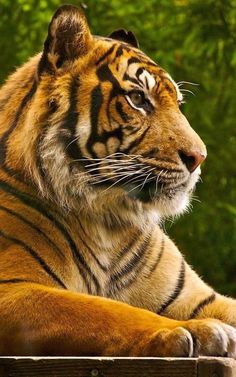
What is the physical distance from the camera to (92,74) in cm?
461

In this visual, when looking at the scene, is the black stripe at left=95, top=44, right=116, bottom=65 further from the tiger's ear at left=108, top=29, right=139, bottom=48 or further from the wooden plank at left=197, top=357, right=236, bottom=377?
the wooden plank at left=197, top=357, right=236, bottom=377

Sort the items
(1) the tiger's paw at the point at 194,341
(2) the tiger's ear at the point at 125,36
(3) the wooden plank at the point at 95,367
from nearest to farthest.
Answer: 1. (3) the wooden plank at the point at 95,367
2. (1) the tiger's paw at the point at 194,341
3. (2) the tiger's ear at the point at 125,36

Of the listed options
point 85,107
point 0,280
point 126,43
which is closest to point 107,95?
point 85,107

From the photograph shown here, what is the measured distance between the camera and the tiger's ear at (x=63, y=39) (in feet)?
15.0

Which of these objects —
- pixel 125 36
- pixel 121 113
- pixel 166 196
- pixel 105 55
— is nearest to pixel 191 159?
pixel 166 196

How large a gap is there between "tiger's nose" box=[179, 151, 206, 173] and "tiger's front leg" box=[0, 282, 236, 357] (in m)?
0.79

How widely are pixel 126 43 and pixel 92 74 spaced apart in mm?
437

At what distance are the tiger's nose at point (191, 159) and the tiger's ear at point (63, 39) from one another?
0.63m

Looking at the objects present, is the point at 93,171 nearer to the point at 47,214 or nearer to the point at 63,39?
the point at 47,214

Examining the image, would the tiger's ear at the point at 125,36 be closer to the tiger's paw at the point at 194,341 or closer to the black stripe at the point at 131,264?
the black stripe at the point at 131,264

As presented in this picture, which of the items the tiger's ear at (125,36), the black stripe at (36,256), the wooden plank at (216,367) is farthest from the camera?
the tiger's ear at (125,36)

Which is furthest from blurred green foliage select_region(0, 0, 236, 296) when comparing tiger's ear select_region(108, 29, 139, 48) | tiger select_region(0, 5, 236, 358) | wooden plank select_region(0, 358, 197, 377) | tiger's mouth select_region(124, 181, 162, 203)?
wooden plank select_region(0, 358, 197, 377)

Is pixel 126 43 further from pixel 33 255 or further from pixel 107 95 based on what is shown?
pixel 33 255

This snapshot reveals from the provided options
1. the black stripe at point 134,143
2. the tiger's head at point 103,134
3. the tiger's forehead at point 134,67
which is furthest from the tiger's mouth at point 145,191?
the tiger's forehead at point 134,67
